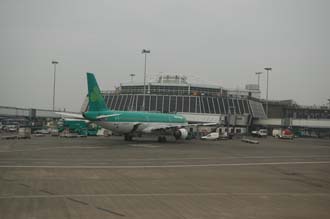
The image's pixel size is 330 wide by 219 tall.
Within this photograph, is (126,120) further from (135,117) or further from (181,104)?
(181,104)

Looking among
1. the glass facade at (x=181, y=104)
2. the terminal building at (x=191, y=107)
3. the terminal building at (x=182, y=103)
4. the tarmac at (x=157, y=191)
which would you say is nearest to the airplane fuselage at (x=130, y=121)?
the tarmac at (x=157, y=191)

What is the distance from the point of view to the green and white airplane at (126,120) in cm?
4400

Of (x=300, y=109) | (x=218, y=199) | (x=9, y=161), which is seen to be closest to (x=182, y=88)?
(x=300, y=109)

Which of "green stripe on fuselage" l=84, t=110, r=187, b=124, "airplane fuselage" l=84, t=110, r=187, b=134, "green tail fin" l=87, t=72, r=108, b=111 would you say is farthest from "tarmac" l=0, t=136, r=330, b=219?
"airplane fuselage" l=84, t=110, r=187, b=134

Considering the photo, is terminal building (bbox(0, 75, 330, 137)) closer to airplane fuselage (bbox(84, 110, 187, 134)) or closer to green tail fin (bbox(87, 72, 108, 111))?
airplane fuselage (bbox(84, 110, 187, 134))

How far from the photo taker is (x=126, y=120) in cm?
4831

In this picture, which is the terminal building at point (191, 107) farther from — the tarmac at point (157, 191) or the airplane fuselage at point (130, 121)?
the tarmac at point (157, 191)

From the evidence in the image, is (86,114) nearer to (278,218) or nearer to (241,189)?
(241,189)

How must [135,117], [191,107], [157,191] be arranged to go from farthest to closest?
[191,107] < [135,117] < [157,191]

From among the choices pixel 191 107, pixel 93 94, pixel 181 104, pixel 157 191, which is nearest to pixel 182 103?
pixel 181 104

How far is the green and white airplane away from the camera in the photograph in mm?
44000

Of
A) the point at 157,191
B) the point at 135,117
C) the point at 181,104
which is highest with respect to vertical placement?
the point at 181,104

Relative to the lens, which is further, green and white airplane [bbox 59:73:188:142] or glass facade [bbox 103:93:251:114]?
glass facade [bbox 103:93:251:114]

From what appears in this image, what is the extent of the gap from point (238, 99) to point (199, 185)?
10088 centimetres
